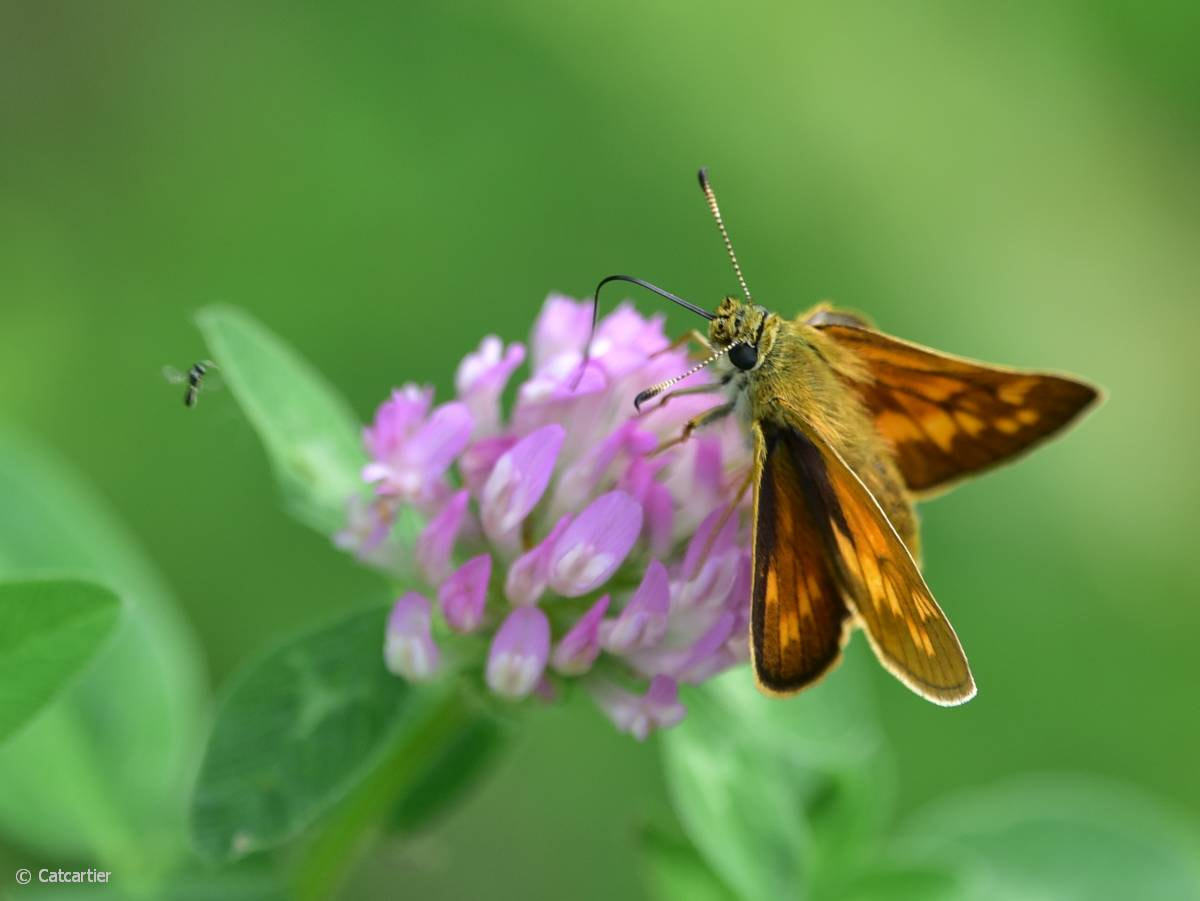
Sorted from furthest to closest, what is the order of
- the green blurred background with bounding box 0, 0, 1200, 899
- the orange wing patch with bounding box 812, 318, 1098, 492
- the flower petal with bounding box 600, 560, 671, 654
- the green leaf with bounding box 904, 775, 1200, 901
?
the green blurred background with bounding box 0, 0, 1200, 899 → the green leaf with bounding box 904, 775, 1200, 901 → the orange wing patch with bounding box 812, 318, 1098, 492 → the flower petal with bounding box 600, 560, 671, 654

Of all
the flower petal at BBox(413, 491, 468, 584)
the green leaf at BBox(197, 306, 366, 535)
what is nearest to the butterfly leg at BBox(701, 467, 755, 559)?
the flower petal at BBox(413, 491, 468, 584)

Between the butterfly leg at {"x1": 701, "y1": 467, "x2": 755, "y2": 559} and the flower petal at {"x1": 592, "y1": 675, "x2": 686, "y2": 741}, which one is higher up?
the butterfly leg at {"x1": 701, "y1": 467, "x2": 755, "y2": 559}

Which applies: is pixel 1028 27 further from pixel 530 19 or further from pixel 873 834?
pixel 873 834

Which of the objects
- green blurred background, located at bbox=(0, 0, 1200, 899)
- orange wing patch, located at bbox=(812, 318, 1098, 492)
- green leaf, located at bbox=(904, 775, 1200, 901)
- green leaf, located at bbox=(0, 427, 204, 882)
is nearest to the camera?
orange wing patch, located at bbox=(812, 318, 1098, 492)

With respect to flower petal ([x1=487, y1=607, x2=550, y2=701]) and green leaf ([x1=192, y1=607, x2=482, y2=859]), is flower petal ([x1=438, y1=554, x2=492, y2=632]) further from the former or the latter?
green leaf ([x1=192, y1=607, x2=482, y2=859])

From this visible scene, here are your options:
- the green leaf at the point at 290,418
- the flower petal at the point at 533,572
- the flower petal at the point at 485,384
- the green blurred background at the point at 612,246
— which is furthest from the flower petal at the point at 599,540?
the green blurred background at the point at 612,246

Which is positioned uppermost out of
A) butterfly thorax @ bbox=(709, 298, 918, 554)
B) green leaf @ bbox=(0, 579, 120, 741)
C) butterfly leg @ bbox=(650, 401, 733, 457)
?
butterfly thorax @ bbox=(709, 298, 918, 554)

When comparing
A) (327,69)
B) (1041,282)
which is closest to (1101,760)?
(1041,282)
